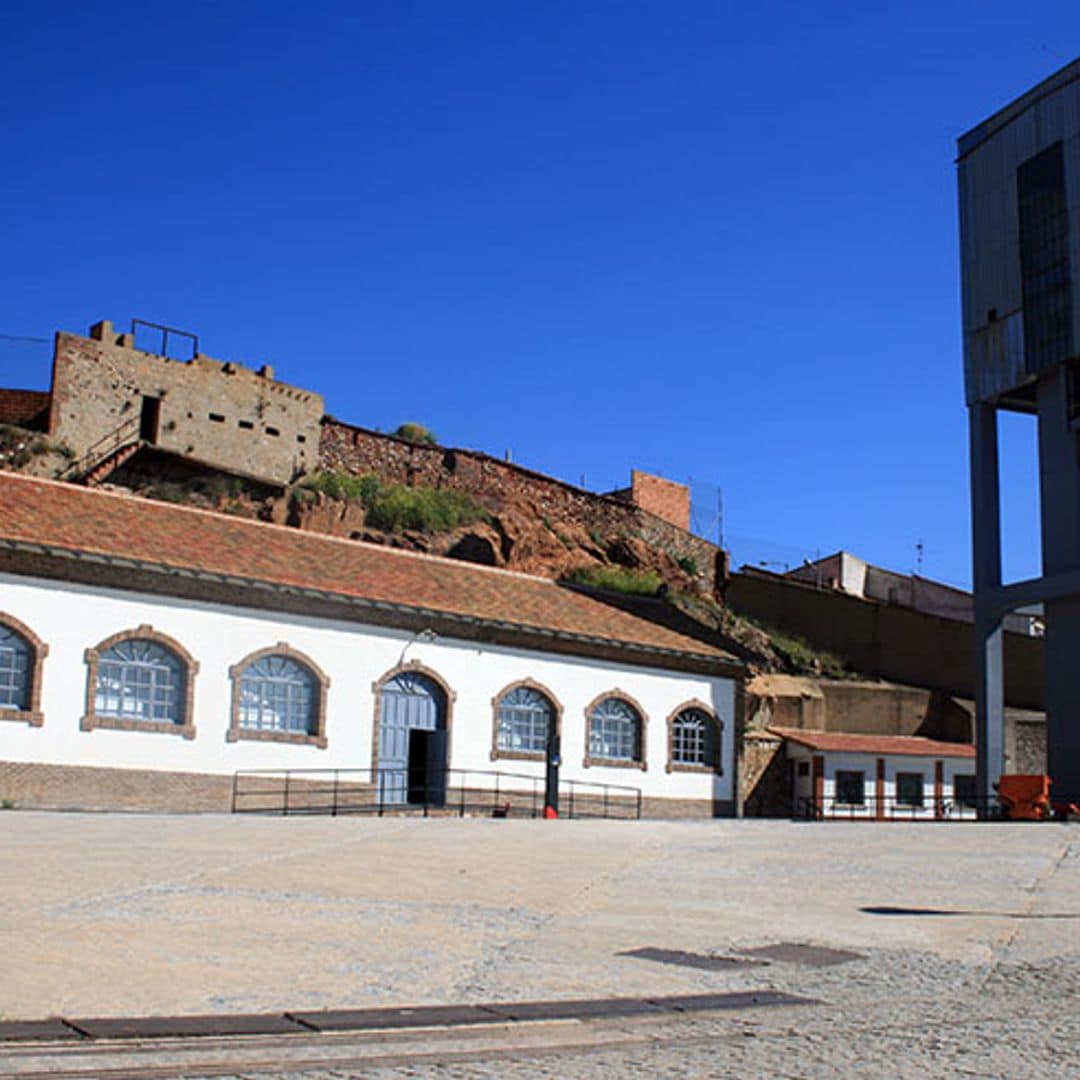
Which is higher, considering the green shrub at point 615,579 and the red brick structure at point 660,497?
the red brick structure at point 660,497

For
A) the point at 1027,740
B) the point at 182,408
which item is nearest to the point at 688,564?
the point at 1027,740

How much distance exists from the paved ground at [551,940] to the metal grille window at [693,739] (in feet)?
63.4

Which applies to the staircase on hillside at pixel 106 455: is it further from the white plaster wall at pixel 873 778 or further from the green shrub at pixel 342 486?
the white plaster wall at pixel 873 778

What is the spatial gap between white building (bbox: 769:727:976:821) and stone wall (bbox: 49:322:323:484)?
67.1 feet

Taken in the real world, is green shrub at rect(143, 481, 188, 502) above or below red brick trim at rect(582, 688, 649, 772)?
above

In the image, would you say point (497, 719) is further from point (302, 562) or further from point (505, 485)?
point (505, 485)

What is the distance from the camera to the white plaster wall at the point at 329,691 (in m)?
28.6

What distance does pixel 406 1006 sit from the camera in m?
8.48

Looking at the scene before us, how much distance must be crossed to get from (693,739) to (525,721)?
232 inches

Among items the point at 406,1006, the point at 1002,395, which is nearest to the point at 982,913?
the point at 406,1006

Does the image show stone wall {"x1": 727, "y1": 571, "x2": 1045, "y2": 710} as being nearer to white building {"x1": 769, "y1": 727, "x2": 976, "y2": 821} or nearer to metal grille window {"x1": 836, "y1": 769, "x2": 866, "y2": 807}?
white building {"x1": 769, "y1": 727, "x2": 976, "y2": 821}

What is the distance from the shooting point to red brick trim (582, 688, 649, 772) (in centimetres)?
3759

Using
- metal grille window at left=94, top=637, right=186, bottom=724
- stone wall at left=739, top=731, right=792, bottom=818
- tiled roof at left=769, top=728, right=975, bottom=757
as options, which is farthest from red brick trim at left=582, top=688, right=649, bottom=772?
metal grille window at left=94, top=637, right=186, bottom=724

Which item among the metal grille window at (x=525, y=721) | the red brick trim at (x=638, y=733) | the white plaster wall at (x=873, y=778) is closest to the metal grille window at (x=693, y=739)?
the red brick trim at (x=638, y=733)
